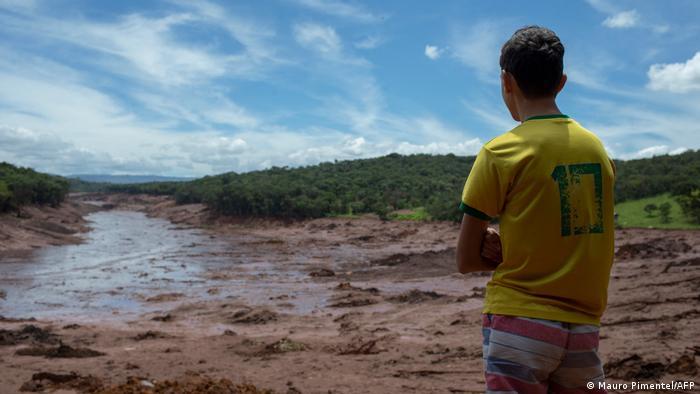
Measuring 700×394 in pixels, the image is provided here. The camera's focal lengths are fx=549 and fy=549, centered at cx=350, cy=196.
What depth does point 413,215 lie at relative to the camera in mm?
43500

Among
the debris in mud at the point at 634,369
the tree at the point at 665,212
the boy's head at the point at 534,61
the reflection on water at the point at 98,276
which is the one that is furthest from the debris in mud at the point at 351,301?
the tree at the point at 665,212

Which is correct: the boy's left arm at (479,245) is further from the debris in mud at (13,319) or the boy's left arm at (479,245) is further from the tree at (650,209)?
the tree at (650,209)

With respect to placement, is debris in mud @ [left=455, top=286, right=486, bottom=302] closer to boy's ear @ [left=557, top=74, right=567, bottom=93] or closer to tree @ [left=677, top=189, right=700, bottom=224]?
boy's ear @ [left=557, top=74, right=567, bottom=93]

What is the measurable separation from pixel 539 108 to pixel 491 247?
1.83ft

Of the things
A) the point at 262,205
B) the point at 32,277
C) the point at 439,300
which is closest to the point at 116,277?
the point at 32,277

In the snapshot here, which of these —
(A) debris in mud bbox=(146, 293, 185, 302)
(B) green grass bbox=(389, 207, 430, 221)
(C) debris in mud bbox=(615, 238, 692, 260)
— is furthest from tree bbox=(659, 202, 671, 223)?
(A) debris in mud bbox=(146, 293, 185, 302)

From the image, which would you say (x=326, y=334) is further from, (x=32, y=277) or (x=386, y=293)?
(x=32, y=277)

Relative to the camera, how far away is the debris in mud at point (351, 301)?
14086 mm

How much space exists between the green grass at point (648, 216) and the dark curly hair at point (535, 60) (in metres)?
26.9

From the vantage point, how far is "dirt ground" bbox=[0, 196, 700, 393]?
6.56m

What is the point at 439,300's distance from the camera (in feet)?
45.1

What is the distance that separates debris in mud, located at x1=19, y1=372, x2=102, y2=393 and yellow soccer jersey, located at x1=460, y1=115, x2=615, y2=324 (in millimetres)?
5933

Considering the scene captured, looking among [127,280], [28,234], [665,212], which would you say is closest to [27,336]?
[127,280]

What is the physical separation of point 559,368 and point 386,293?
14.3 metres
